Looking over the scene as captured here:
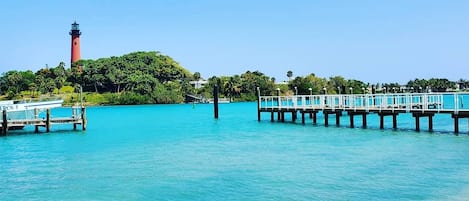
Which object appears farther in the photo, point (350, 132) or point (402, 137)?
point (350, 132)

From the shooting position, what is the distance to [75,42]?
5192 inches

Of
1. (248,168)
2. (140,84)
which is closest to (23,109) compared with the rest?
(248,168)

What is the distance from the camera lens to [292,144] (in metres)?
29.4

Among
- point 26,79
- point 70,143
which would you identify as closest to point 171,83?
point 26,79

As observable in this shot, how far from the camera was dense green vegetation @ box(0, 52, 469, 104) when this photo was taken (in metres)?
125

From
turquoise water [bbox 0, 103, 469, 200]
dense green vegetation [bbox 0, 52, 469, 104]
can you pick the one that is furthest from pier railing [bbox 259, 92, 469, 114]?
dense green vegetation [bbox 0, 52, 469, 104]

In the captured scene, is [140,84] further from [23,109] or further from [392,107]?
[392,107]

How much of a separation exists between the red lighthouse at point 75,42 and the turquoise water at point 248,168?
100154 mm

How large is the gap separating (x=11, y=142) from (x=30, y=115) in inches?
349

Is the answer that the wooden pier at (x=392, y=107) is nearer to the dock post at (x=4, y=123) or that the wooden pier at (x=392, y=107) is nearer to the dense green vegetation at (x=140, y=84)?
the dock post at (x=4, y=123)

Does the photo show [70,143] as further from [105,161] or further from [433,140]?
[433,140]

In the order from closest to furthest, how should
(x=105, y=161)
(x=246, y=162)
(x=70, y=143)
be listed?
(x=246, y=162)
(x=105, y=161)
(x=70, y=143)

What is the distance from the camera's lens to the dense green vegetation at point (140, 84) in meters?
125

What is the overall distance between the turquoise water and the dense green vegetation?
300 feet
